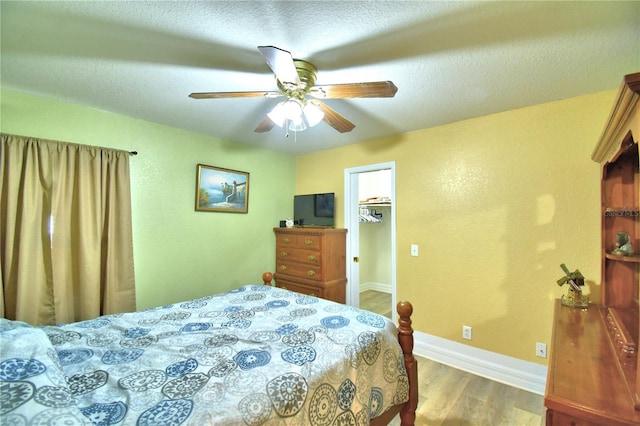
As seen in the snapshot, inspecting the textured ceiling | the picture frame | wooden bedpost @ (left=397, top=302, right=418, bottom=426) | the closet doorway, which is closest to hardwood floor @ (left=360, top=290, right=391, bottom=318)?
the closet doorway

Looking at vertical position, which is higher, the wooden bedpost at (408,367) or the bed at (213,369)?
the bed at (213,369)

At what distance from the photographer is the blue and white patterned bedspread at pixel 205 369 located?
870mm

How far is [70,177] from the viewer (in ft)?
7.07

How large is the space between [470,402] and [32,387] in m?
2.55

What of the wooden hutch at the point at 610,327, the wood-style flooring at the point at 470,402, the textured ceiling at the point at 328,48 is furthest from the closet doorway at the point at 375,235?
the wooden hutch at the point at 610,327

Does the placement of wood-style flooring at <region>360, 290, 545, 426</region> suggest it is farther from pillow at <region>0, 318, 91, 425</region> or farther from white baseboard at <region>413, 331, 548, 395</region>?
pillow at <region>0, 318, 91, 425</region>

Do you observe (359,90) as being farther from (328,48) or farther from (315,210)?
(315,210)

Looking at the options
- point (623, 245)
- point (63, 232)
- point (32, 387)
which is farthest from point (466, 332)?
point (63, 232)

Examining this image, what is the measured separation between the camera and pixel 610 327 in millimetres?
1442

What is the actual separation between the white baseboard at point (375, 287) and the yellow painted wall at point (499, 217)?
2463 millimetres

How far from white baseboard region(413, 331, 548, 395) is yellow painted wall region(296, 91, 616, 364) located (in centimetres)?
6

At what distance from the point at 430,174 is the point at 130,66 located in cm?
267

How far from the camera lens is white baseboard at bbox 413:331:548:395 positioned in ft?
7.21

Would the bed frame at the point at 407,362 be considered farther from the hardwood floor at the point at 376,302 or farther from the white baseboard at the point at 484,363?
the hardwood floor at the point at 376,302
